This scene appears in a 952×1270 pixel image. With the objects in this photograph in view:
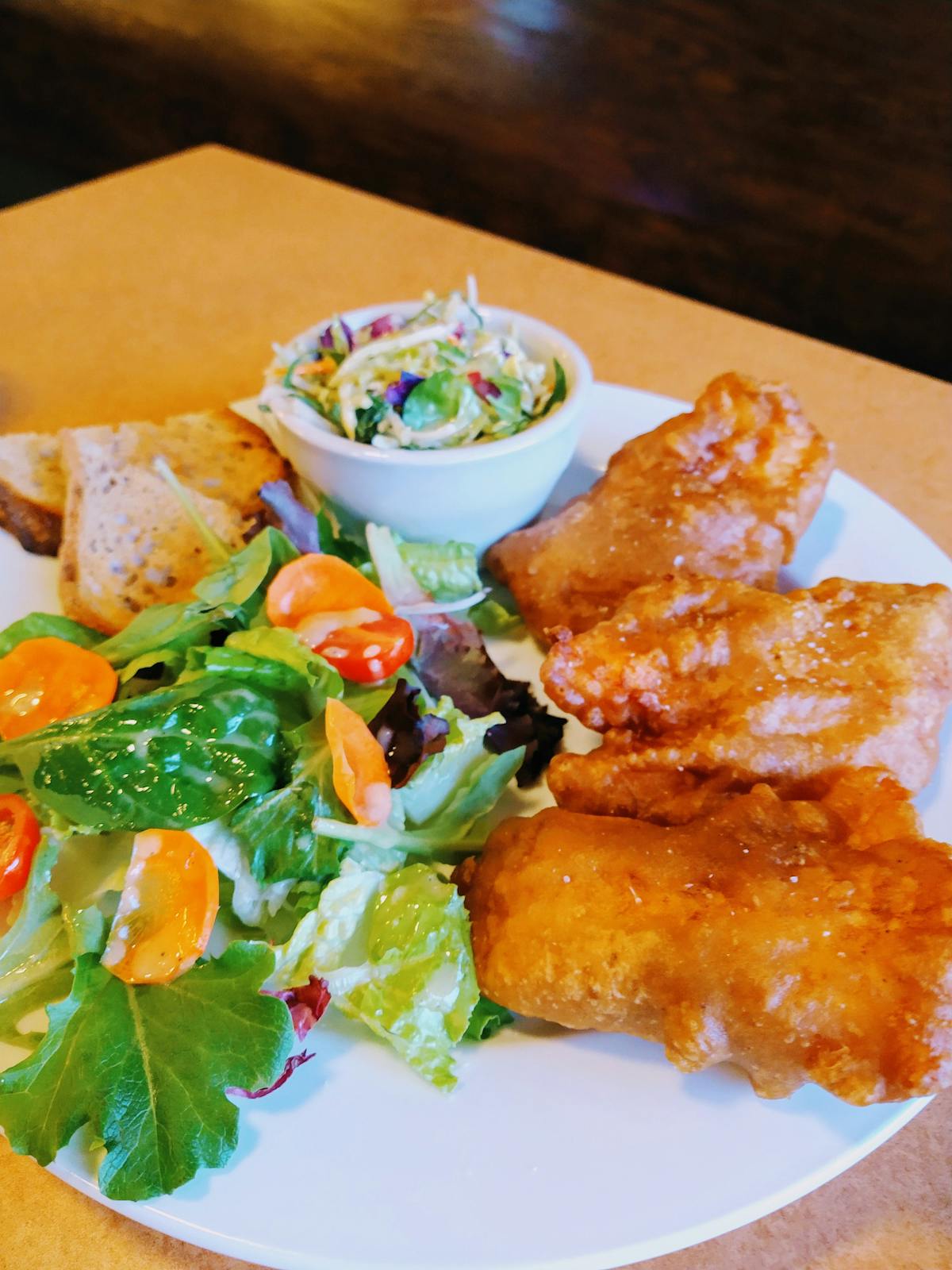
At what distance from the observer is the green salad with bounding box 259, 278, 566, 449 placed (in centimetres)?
219

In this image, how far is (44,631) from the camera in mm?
2066

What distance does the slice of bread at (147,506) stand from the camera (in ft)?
7.51

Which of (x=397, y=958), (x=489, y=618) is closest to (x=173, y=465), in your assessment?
(x=489, y=618)

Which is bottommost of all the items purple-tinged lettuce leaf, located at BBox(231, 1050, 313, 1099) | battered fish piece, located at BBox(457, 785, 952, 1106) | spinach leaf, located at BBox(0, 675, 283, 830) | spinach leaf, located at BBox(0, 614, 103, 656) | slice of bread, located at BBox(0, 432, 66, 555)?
slice of bread, located at BBox(0, 432, 66, 555)

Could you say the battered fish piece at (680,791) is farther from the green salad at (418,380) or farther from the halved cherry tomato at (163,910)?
the green salad at (418,380)

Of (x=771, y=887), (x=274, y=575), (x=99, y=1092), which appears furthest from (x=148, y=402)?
(x=771, y=887)

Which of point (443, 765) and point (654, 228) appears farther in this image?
point (654, 228)

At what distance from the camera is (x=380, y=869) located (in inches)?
68.4

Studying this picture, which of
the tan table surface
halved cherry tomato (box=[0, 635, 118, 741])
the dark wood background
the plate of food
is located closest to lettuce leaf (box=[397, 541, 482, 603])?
the plate of food

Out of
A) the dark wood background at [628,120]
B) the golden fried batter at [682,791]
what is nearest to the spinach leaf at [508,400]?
the golden fried batter at [682,791]

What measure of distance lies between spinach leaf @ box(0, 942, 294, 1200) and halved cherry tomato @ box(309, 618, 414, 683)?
58 cm

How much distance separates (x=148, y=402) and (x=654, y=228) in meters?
2.75

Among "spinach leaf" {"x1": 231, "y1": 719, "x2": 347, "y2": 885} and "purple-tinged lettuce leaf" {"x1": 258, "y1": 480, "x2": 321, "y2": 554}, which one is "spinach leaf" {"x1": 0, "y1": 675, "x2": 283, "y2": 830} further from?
"purple-tinged lettuce leaf" {"x1": 258, "y1": 480, "x2": 321, "y2": 554}

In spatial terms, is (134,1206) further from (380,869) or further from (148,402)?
(148,402)
